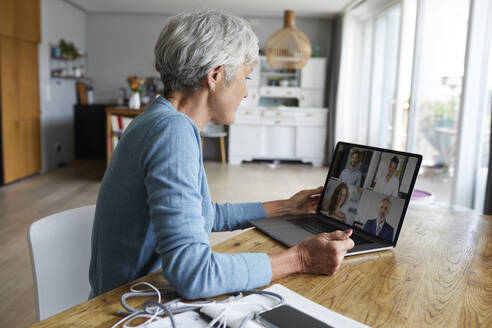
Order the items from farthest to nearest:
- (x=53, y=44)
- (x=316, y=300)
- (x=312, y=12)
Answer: (x=312, y=12) < (x=53, y=44) < (x=316, y=300)

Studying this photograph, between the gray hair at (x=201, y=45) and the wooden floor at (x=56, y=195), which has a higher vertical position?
the gray hair at (x=201, y=45)

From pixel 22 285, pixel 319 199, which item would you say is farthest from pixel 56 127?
pixel 319 199

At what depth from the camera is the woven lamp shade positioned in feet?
16.3

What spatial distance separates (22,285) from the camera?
8.06 ft

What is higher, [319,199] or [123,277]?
[319,199]

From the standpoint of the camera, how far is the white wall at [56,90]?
579cm

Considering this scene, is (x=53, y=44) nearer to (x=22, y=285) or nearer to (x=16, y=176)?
(x=16, y=176)

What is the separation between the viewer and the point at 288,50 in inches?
210

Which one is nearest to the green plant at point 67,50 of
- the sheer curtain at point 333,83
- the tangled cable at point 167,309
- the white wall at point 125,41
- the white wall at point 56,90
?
the white wall at point 56,90

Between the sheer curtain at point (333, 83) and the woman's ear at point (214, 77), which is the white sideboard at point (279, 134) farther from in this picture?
the woman's ear at point (214, 77)

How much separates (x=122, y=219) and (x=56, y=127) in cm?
593

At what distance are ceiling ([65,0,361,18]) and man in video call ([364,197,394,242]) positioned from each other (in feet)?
17.9

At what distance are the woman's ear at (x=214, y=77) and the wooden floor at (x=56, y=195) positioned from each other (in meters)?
1.74

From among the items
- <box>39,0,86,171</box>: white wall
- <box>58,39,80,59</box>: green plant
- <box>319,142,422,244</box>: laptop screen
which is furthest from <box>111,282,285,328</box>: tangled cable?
<box>58,39,80,59</box>: green plant
